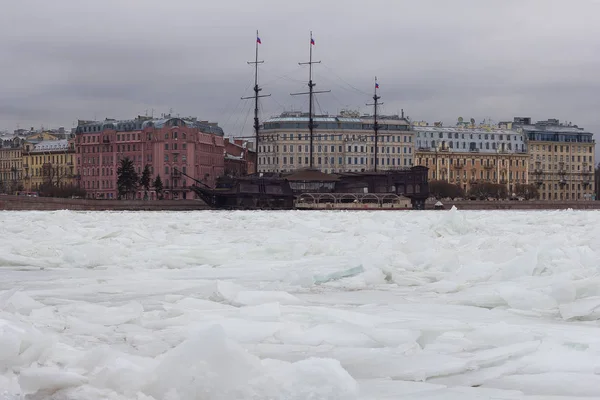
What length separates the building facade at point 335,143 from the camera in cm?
10225

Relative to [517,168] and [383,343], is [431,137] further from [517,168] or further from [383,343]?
[383,343]

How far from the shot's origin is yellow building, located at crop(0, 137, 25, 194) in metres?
114

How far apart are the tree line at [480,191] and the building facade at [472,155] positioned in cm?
282

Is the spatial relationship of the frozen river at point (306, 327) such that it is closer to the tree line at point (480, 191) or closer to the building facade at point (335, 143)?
the tree line at point (480, 191)

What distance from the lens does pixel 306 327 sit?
14.0ft

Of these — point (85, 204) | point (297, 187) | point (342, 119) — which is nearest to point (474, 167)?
point (342, 119)

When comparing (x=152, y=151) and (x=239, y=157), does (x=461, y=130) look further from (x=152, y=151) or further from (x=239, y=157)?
(x=152, y=151)

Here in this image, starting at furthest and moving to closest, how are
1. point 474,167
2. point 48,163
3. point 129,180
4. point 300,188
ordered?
1. point 474,167
2. point 48,163
3. point 129,180
4. point 300,188

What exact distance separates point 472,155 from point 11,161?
6328 centimetres

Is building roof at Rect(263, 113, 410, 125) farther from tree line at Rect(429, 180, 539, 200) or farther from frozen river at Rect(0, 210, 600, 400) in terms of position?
frozen river at Rect(0, 210, 600, 400)

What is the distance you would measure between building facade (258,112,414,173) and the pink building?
282 inches

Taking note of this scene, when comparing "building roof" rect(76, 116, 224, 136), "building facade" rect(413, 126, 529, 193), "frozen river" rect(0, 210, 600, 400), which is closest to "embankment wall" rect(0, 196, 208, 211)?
"building roof" rect(76, 116, 224, 136)

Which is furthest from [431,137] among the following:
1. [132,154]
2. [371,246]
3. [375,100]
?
[371,246]

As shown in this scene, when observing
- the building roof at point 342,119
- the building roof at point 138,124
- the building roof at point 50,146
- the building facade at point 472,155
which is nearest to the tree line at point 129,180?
the building roof at point 138,124
